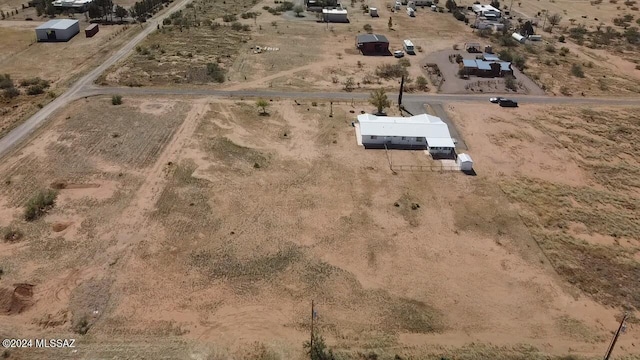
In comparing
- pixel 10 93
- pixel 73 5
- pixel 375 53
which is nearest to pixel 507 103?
pixel 375 53

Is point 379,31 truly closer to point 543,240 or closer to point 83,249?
point 543,240

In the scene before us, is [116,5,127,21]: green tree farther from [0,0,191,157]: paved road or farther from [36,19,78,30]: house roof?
[0,0,191,157]: paved road

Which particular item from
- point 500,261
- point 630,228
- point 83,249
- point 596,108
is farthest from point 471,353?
point 596,108

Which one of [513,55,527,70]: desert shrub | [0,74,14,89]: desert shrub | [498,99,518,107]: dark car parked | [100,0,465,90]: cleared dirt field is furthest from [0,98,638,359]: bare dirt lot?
[513,55,527,70]: desert shrub

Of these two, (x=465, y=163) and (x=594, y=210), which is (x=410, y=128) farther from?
(x=594, y=210)

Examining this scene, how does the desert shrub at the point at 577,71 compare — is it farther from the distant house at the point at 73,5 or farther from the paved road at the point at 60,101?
the distant house at the point at 73,5
